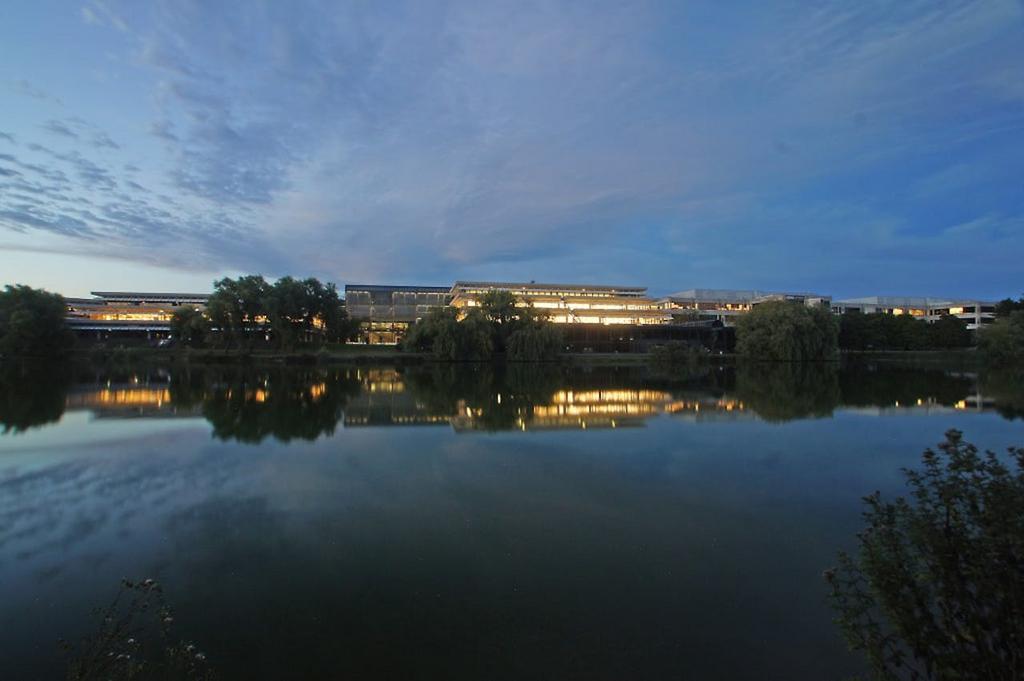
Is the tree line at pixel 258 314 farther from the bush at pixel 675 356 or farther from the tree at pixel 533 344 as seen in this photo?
the bush at pixel 675 356

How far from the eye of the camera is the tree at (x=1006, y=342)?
200 ft

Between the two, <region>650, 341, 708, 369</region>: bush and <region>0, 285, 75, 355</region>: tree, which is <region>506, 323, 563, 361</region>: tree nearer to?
<region>650, 341, 708, 369</region>: bush

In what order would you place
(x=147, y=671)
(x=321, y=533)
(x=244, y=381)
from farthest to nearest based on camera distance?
1. (x=244, y=381)
2. (x=321, y=533)
3. (x=147, y=671)

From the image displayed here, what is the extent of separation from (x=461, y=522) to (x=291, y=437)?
10.4 metres

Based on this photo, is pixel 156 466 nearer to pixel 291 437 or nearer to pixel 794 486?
pixel 291 437

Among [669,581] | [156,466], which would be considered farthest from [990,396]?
[156,466]

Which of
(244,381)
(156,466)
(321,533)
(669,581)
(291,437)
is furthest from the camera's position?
(244,381)

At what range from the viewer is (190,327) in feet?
238

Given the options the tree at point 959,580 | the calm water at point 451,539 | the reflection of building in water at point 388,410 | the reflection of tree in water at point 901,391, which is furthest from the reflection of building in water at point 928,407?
the tree at point 959,580

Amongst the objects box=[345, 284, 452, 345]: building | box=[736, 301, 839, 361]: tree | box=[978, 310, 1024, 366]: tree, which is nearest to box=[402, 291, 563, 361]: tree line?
box=[736, 301, 839, 361]: tree

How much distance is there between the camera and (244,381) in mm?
41094

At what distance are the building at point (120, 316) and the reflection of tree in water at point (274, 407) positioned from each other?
77.8m

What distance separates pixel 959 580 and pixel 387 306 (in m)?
105

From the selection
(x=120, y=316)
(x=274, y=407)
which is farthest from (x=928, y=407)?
(x=120, y=316)
